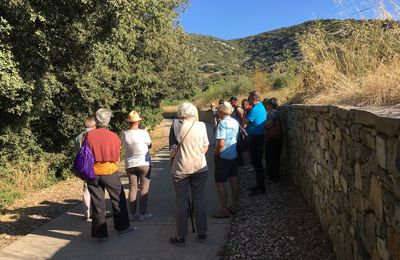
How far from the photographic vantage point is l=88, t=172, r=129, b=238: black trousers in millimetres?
5910

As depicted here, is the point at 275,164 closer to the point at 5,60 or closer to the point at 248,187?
the point at 248,187

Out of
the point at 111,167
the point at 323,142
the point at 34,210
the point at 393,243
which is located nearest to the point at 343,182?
the point at 323,142

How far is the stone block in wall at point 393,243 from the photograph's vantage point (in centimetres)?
252

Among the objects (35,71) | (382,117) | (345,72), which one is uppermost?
(35,71)

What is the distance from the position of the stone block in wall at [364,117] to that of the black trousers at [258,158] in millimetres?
4383

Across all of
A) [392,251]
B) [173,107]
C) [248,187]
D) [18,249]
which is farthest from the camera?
[173,107]

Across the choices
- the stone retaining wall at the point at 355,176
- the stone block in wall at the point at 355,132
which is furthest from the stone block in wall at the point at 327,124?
the stone block in wall at the point at 355,132

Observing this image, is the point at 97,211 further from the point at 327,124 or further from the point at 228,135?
the point at 327,124

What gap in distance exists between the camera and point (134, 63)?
1658cm

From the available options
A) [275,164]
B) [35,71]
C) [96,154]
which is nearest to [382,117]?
[96,154]

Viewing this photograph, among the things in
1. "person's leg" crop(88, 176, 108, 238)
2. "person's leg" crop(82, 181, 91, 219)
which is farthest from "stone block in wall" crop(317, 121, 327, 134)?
"person's leg" crop(82, 181, 91, 219)

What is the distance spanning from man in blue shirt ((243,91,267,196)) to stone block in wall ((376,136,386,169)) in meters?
5.01

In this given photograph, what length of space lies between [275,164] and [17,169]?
23.3ft

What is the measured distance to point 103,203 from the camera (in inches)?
237
